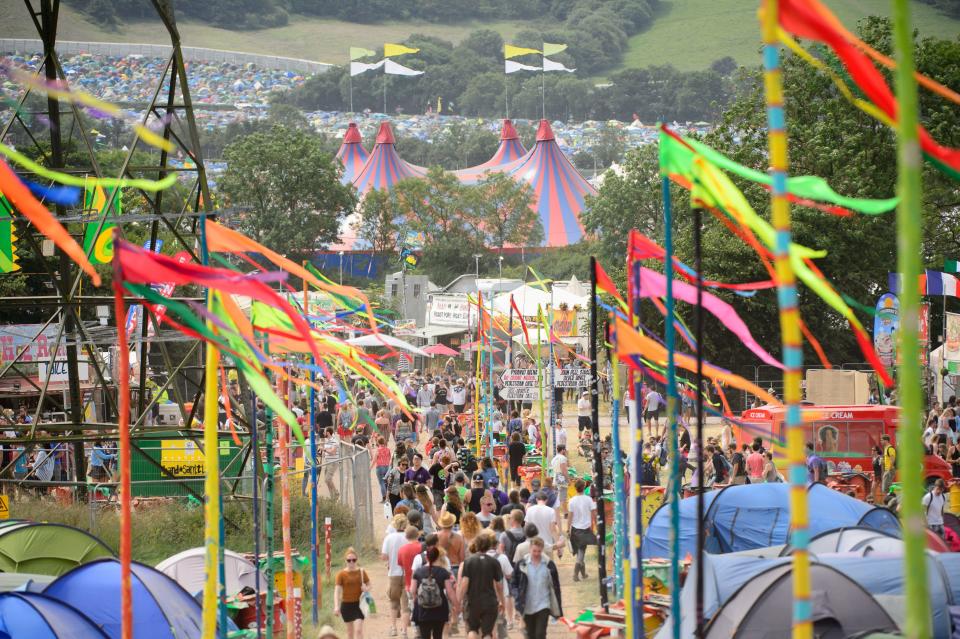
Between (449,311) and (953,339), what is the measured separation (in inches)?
828

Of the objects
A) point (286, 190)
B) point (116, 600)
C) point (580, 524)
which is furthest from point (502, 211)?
point (116, 600)

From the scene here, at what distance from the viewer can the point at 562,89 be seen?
165m

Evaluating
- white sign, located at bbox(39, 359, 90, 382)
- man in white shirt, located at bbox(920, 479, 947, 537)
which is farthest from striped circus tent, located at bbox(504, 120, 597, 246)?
man in white shirt, located at bbox(920, 479, 947, 537)

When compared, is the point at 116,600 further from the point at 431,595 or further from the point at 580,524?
the point at 580,524

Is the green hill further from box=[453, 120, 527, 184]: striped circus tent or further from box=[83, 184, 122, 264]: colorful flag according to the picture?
box=[83, 184, 122, 264]: colorful flag

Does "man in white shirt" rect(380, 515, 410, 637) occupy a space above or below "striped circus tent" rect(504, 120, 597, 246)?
below

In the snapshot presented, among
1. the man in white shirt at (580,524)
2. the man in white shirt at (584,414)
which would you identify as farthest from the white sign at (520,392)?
the man in white shirt at (580,524)

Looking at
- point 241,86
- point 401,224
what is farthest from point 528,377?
point 241,86

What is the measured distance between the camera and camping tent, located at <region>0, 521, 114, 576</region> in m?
11.3

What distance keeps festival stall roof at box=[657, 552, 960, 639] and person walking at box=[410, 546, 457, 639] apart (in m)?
1.82

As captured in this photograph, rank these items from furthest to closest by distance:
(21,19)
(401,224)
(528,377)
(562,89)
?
(21,19) < (562,89) < (401,224) < (528,377)

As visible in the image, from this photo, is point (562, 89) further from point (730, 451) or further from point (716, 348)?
point (730, 451)

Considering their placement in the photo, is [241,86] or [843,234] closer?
[843,234]

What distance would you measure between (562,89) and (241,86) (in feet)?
152
